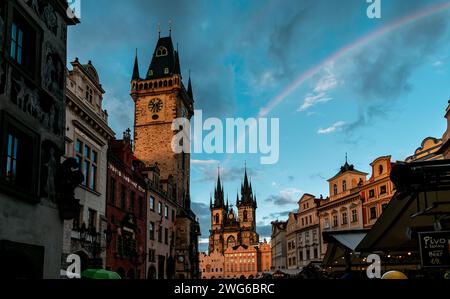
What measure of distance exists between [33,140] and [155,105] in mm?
60747

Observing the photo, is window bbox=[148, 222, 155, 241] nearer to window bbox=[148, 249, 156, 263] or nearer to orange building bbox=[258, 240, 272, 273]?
window bbox=[148, 249, 156, 263]

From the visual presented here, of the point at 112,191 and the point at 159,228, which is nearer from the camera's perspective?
the point at 112,191

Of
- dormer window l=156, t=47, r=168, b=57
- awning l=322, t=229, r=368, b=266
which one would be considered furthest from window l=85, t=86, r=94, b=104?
dormer window l=156, t=47, r=168, b=57

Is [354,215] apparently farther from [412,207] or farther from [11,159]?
[11,159]

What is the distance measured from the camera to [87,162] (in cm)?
2767

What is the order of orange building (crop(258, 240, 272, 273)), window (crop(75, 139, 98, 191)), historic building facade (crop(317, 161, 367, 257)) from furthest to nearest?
orange building (crop(258, 240, 272, 273)) → historic building facade (crop(317, 161, 367, 257)) → window (crop(75, 139, 98, 191))

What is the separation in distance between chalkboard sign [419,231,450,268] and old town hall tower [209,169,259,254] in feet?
526

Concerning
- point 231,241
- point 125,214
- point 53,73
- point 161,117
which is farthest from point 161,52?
point 231,241

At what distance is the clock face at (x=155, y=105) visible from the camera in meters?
72.5

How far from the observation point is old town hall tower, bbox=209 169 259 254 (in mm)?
167500

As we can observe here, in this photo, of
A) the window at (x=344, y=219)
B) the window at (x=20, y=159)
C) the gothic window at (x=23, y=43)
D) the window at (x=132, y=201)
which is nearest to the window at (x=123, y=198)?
the window at (x=132, y=201)

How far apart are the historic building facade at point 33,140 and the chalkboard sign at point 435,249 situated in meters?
8.58
